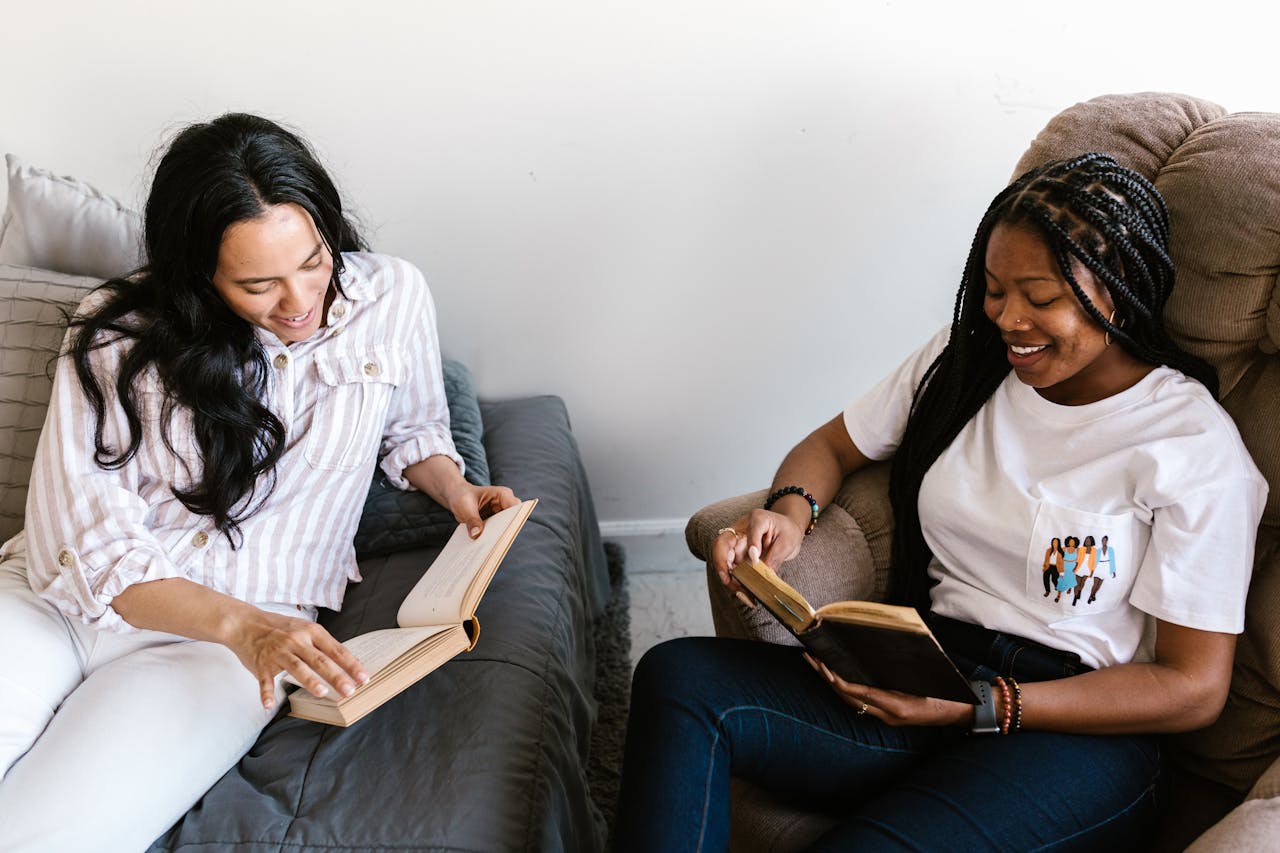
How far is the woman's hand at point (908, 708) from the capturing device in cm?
110

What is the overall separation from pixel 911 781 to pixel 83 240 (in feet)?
4.79

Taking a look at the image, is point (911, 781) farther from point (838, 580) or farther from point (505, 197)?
point (505, 197)

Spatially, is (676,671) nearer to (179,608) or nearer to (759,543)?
(759,543)

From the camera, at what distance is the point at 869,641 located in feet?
3.37

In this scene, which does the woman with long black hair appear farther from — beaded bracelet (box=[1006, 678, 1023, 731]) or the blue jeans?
beaded bracelet (box=[1006, 678, 1023, 731])

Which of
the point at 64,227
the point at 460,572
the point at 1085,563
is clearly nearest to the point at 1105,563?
the point at 1085,563

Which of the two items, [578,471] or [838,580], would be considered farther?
[578,471]

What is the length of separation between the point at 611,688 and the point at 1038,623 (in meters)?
0.93

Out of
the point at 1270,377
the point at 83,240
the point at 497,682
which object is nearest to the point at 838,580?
the point at 497,682

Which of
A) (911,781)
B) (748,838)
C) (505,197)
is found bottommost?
(748,838)

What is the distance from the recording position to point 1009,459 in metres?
1.21

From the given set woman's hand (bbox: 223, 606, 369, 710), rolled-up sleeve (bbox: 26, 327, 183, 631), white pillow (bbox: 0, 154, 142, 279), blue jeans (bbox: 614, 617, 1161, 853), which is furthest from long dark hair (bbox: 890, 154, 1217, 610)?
white pillow (bbox: 0, 154, 142, 279)

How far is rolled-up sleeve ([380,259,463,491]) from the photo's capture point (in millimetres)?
1430

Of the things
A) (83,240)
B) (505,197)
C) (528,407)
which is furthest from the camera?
(528,407)
